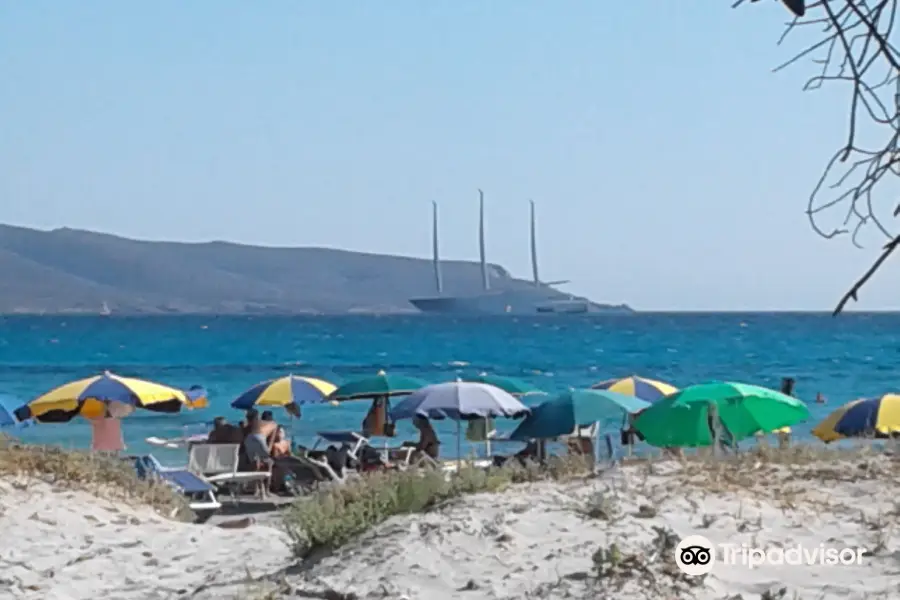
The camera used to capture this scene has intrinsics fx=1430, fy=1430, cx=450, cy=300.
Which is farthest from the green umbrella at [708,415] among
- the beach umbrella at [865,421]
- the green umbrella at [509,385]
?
the green umbrella at [509,385]

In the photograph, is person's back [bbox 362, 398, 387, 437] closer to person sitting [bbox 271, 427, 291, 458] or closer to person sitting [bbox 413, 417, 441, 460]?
person sitting [bbox 413, 417, 441, 460]

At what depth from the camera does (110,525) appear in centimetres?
883

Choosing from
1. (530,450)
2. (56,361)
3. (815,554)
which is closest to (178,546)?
(815,554)

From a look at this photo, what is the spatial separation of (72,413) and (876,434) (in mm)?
8675

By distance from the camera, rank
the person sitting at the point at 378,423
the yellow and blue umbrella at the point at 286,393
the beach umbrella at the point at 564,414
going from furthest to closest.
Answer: the person sitting at the point at 378,423 < the yellow and blue umbrella at the point at 286,393 < the beach umbrella at the point at 564,414

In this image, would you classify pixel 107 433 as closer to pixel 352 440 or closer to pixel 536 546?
pixel 352 440

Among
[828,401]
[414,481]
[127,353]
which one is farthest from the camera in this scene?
[127,353]

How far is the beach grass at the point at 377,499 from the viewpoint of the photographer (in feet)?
22.9

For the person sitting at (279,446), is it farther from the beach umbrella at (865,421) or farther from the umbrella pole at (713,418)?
the umbrella pole at (713,418)

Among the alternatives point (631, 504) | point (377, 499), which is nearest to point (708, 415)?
point (631, 504)

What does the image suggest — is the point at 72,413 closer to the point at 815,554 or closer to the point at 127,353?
the point at 815,554

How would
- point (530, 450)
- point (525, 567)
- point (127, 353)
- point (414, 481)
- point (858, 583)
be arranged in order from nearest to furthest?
point (858, 583), point (525, 567), point (414, 481), point (530, 450), point (127, 353)

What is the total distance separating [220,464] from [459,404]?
258cm

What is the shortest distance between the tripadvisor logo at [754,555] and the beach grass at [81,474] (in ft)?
15.6
